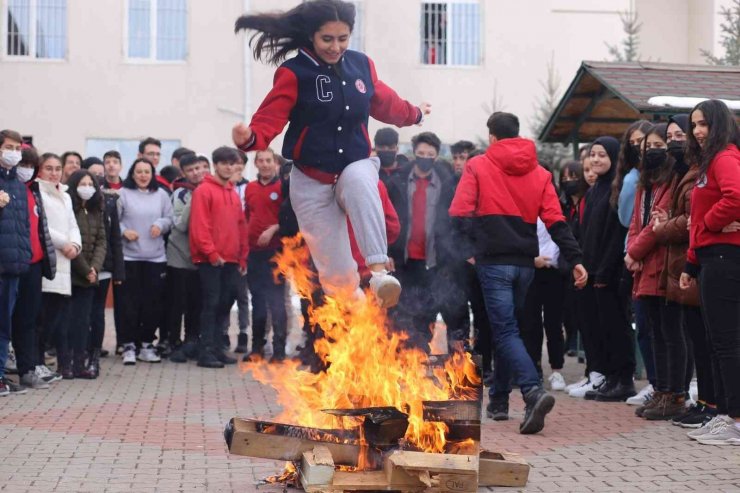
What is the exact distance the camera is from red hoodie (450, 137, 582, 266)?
8523 mm

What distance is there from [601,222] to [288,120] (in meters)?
4.15

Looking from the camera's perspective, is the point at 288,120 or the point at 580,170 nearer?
the point at 288,120

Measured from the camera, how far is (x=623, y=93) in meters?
11.8

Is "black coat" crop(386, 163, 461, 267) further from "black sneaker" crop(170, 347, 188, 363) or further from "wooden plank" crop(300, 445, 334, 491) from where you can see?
"wooden plank" crop(300, 445, 334, 491)

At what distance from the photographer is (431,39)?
24.5m

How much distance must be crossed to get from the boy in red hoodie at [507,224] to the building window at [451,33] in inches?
633

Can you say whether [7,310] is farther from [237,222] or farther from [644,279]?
[644,279]

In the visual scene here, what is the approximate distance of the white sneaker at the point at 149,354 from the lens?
41.9 feet

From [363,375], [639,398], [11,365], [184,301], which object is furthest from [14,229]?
[639,398]

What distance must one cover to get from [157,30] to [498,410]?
16.7 metres

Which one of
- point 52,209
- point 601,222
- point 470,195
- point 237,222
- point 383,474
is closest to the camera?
point 383,474

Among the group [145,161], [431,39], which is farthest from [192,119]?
[145,161]

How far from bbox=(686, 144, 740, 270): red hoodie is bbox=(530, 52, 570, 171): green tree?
12578 millimetres

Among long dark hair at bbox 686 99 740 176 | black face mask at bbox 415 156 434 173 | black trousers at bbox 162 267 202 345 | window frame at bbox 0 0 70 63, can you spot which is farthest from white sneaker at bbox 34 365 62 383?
window frame at bbox 0 0 70 63
